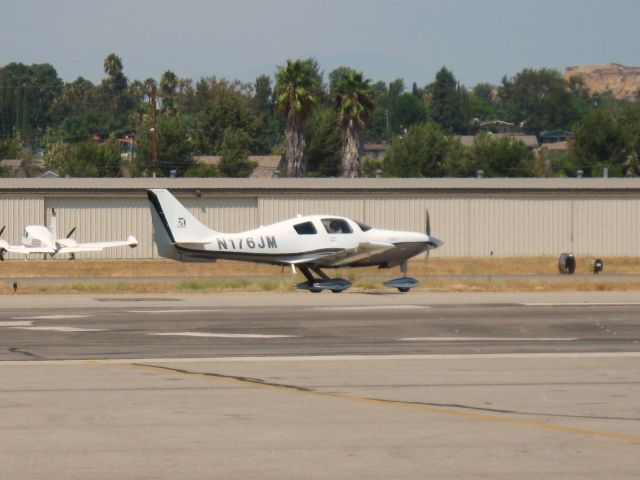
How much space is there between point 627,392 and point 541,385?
113cm

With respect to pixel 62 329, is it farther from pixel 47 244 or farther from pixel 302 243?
pixel 47 244

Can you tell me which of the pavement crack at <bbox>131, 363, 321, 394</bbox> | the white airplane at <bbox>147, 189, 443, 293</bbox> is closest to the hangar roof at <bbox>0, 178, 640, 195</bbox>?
the white airplane at <bbox>147, 189, 443, 293</bbox>

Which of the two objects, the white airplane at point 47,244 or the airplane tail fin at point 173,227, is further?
the white airplane at point 47,244

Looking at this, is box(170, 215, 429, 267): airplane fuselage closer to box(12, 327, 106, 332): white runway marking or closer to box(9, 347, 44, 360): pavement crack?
box(12, 327, 106, 332): white runway marking

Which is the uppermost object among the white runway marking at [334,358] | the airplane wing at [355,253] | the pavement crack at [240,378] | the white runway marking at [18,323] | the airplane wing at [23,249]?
the airplane wing at [355,253]

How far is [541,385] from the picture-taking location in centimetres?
1495

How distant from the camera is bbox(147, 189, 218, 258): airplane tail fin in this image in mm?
32781

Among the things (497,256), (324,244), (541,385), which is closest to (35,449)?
(541,385)

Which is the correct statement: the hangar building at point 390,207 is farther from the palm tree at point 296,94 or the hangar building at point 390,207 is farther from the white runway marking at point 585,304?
the palm tree at point 296,94

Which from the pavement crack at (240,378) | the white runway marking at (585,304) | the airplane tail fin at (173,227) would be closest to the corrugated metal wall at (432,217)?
the airplane tail fin at (173,227)

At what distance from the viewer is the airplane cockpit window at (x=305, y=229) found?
32.5 meters

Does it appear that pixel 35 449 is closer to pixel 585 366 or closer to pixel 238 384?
pixel 238 384

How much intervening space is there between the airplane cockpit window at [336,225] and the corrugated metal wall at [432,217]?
19829mm

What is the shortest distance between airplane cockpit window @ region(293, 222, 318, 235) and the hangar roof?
2021cm
